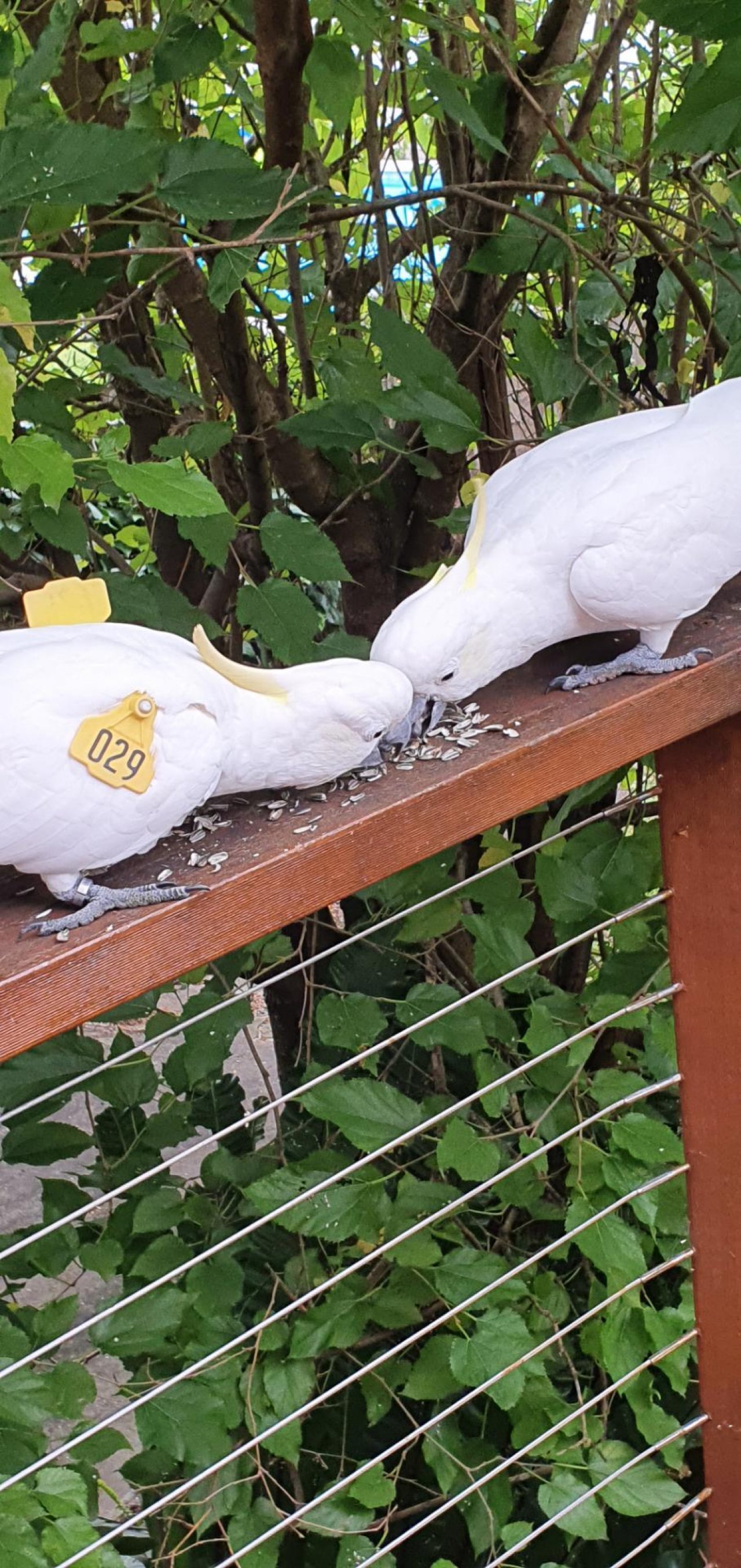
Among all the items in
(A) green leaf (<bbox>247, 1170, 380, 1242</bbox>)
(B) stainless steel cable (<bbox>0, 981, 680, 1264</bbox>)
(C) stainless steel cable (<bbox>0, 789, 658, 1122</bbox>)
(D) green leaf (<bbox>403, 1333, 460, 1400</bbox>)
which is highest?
(C) stainless steel cable (<bbox>0, 789, 658, 1122</bbox>)

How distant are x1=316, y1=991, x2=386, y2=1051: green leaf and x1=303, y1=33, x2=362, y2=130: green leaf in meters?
0.66

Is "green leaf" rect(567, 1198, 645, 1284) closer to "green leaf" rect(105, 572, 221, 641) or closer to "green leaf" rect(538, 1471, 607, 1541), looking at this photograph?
"green leaf" rect(538, 1471, 607, 1541)

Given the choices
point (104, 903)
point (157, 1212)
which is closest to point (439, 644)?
point (104, 903)

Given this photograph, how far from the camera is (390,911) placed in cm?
112

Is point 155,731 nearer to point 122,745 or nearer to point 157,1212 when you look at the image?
point 122,745

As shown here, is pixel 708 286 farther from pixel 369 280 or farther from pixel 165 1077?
pixel 165 1077

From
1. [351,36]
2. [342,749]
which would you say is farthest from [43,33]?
[342,749]

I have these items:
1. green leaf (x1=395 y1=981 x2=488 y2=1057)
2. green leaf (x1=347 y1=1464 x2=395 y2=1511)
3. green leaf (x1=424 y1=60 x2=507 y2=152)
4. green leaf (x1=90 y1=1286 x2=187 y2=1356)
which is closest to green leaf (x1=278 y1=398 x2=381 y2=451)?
green leaf (x1=424 y1=60 x2=507 y2=152)

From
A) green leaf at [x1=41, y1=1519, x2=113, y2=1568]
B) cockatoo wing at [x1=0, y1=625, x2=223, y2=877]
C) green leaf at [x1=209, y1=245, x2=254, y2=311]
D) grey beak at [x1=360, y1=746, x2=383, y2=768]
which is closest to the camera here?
cockatoo wing at [x1=0, y1=625, x2=223, y2=877]

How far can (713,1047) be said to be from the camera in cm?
84

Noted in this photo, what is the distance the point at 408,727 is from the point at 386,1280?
54cm

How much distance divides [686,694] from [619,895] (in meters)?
0.28

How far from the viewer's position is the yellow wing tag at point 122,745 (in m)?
0.51

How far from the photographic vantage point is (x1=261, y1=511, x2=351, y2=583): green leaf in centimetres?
91
